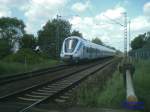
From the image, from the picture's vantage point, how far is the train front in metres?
33.8

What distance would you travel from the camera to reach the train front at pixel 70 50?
33.8 m

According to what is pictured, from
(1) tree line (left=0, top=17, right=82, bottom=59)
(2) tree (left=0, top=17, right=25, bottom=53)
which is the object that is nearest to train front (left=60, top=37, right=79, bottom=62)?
A: (1) tree line (left=0, top=17, right=82, bottom=59)

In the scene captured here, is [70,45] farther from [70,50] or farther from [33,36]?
[33,36]

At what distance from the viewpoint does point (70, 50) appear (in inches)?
1348

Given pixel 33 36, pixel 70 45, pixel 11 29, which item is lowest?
pixel 70 45

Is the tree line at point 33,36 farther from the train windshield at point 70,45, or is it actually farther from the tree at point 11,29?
the train windshield at point 70,45

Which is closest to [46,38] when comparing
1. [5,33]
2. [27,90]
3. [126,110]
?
[5,33]

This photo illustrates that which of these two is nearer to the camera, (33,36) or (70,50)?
(70,50)

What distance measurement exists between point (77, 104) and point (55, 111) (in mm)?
1102

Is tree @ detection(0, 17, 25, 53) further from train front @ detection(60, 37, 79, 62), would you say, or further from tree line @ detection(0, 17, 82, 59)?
train front @ detection(60, 37, 79, 62)

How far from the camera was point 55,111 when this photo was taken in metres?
9.42

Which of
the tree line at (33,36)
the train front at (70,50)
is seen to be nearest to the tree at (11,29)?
the tree line at (33,36)

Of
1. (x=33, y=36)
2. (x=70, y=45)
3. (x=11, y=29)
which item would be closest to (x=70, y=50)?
(x=70, y=45)

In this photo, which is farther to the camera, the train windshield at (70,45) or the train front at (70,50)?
the train windshield at (70,45)
